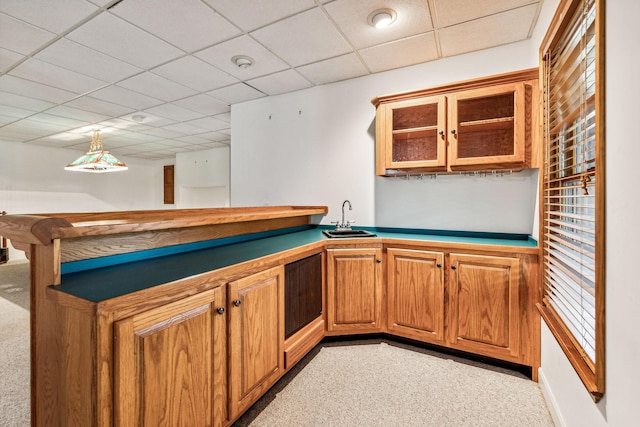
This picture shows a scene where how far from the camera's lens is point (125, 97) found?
12.4 feet

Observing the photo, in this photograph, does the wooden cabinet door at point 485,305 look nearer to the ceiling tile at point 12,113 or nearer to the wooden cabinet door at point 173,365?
the wooden cabinet door at point 173,365

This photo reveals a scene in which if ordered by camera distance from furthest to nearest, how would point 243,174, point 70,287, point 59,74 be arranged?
point 243,174 → point 59,74 → point 70,287

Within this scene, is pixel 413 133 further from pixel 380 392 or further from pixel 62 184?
pixel 62 184

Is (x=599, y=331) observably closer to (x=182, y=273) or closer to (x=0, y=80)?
(x=182, y=273)

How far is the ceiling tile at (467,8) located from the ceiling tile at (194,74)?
6.91ft

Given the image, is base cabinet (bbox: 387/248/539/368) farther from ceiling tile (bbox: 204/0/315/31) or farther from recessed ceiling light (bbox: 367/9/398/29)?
ceiling tile (bbox: 204/0/315/31)

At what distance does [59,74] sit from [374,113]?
3254 millimetres

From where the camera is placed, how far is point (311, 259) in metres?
2.35

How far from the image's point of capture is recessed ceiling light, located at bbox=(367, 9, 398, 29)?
2158 mm

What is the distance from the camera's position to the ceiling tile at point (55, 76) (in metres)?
2.90

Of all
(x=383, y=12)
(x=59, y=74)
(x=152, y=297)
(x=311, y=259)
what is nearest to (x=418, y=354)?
(x=311, y=259)

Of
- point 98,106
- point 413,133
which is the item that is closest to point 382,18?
point 413,133

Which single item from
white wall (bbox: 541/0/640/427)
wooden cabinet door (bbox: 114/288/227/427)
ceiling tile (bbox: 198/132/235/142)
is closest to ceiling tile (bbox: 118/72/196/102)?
ceiling tile (bbox: 198/132/235/142)

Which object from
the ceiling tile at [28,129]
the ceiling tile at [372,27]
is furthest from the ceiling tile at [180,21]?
Answer: the ceiling tile at [28,129]
